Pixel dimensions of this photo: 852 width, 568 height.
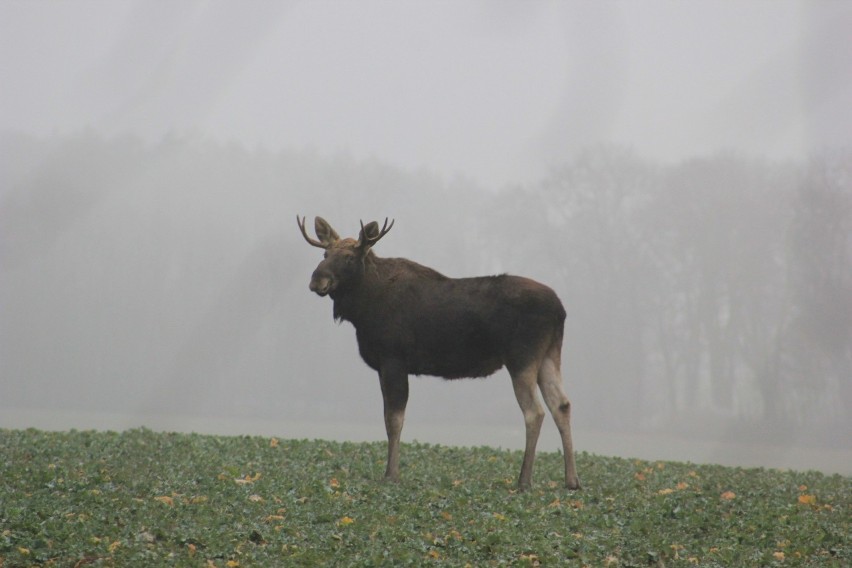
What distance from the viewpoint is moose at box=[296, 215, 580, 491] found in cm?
1219

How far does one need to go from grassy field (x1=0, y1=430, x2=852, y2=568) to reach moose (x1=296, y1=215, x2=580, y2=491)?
103cm

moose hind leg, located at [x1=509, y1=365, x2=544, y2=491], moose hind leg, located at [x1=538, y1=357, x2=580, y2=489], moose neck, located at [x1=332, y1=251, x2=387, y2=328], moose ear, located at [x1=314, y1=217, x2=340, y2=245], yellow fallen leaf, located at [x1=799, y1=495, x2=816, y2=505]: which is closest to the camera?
moose hind leg, located at [x1=509, y1=365, x2=544, y2=491]

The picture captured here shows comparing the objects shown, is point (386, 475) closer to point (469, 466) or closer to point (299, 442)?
point (469, 466)

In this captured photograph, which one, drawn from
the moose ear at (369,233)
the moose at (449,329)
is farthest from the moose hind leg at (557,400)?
A: the moose ear at (369,233)

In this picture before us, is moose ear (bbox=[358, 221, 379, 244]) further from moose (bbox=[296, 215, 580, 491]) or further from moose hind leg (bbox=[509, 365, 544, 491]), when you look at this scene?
moose hind leg (bbox=[509, 365, 544, 491])

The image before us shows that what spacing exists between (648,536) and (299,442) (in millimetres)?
7166

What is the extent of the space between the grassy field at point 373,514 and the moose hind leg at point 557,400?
23.1 inches

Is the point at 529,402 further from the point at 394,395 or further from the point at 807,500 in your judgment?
the point at 807,500

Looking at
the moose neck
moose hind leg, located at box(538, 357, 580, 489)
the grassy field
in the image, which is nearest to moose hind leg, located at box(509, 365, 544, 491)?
moose hind leg, located at box(538, 357, 580, 489)

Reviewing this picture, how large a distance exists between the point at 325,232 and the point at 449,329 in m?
2.18

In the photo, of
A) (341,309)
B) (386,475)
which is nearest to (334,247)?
(341,309)

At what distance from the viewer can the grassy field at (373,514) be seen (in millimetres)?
9484

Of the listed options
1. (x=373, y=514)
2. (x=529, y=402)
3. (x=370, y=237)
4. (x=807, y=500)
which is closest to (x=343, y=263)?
(x=370, y=237)

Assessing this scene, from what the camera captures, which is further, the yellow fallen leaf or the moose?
the yellow fallen leaf
